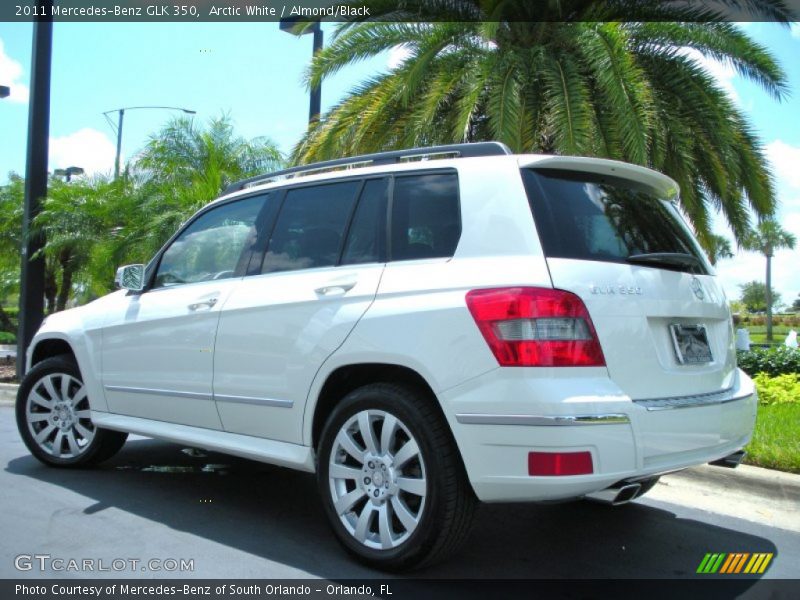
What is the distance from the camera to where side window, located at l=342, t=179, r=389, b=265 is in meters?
3.87

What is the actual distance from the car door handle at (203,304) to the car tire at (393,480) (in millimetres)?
1185

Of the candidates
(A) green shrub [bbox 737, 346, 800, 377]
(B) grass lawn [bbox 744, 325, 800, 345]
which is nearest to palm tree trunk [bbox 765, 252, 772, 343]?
(B) grass lawn [bbox 744, 325, 800, 345]

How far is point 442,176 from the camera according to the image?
3.79m

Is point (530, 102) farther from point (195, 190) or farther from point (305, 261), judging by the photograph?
point (305, 261)

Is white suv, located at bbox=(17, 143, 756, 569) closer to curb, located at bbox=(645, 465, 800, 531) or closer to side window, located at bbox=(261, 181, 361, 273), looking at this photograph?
side window, located at bbox=(261, 181, 361, 273)

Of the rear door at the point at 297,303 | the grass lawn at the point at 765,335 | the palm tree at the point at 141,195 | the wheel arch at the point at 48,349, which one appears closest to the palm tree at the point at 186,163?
the palm tree at the point at 141,195

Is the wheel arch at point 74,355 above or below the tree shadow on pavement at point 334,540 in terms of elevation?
above

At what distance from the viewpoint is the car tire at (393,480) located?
3.28 meters

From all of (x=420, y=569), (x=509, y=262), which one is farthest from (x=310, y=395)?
(x=509, y=262)

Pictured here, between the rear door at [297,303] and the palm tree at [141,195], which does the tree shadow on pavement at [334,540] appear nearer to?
the rear door at [297,303]

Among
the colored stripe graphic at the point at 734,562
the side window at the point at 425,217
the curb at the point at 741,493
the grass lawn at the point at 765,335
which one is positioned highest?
the side window at the point at 425,217

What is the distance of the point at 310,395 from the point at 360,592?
3.13 ft

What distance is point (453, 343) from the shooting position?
10.7 ft

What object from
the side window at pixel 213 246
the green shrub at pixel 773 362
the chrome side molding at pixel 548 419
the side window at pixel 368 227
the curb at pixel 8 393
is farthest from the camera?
the green shrub at pixel 773 362
